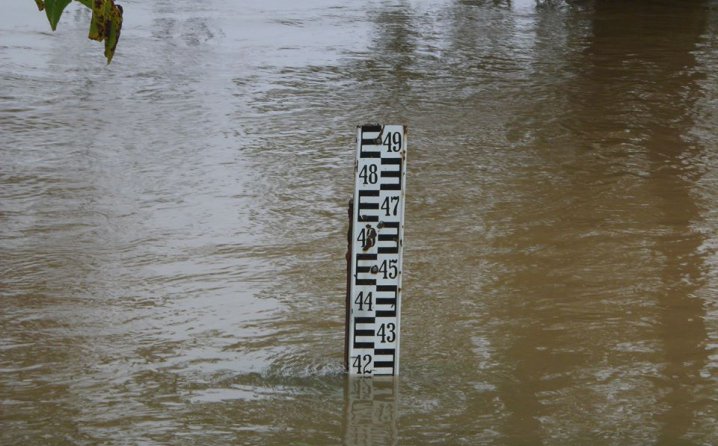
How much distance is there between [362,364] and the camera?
492cm

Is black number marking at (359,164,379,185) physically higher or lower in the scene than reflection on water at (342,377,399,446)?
higher

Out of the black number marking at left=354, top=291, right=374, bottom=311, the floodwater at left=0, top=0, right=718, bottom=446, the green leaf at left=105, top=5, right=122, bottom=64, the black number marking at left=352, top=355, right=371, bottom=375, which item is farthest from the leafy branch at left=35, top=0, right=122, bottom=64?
the black number marking at left=352, top=355, right=371, bottom=375

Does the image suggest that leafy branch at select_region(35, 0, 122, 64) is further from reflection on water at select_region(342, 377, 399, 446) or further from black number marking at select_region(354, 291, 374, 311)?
black number marking at select_region(354, 291, 374, 311)

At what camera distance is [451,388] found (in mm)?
4848

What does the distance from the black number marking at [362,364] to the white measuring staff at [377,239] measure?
25 millimetres

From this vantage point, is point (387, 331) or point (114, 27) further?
point (387, 331)

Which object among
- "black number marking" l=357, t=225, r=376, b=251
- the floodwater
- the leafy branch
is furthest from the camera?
"black number marking" l=357, t=225, r=376, b=251

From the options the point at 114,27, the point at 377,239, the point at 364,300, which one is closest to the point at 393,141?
the point at 377,239

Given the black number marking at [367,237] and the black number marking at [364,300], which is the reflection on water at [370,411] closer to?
the black number marking at [364,300]

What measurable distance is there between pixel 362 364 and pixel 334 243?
1.83 m

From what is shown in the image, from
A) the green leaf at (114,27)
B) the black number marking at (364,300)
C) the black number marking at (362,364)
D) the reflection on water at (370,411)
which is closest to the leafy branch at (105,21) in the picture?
the green leaf at (114,27)

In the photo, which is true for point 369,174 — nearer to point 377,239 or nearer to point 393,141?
point 393,141

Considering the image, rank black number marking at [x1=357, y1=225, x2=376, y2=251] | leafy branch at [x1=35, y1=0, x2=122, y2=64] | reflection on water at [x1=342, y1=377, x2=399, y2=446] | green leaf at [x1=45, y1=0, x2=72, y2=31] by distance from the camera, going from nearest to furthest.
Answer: green leaf at [x1=45, y1=0, x2=72, y2=31] < leafy branch at [x1=35, y1=0, x2=122, y2=64] < reflection on water at [x1=342, y1=377, x2=399, y2=446] < black number marking at [x1=357, y1=225, x2=376, y2=251]

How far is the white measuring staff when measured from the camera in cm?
487
